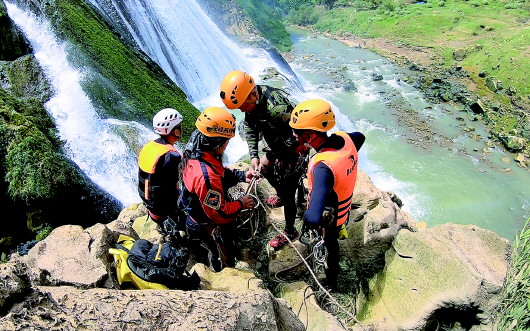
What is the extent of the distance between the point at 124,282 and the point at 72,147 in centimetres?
513

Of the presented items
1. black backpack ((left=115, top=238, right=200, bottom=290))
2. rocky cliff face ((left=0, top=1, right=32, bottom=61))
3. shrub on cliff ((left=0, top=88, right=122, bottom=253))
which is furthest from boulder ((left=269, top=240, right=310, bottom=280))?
rocky cliff face ((left=0, top=1, right=32, bottom=61))

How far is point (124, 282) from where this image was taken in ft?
9.46

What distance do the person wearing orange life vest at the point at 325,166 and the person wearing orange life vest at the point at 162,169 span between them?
1379 mm

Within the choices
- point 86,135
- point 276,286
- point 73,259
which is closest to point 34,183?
point 86,135

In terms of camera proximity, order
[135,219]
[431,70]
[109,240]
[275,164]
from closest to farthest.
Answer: [109,240] < [275,164] < [135,219] < [431,70]

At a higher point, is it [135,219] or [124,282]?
[124,282]

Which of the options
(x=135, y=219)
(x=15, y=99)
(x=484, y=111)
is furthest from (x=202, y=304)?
(x=484, y=111)

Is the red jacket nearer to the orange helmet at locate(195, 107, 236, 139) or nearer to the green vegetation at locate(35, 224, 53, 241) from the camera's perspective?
the orange helmet at locate(195, 107, 236, 139)

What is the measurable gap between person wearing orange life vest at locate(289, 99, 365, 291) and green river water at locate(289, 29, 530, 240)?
9.13 meters

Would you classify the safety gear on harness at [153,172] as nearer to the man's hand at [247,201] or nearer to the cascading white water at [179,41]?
the man's hand at [247,201]

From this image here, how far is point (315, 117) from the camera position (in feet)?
10.6

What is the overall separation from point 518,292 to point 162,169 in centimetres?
325

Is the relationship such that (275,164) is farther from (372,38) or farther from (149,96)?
(372,38)

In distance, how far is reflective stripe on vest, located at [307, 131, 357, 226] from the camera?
3129 mm
